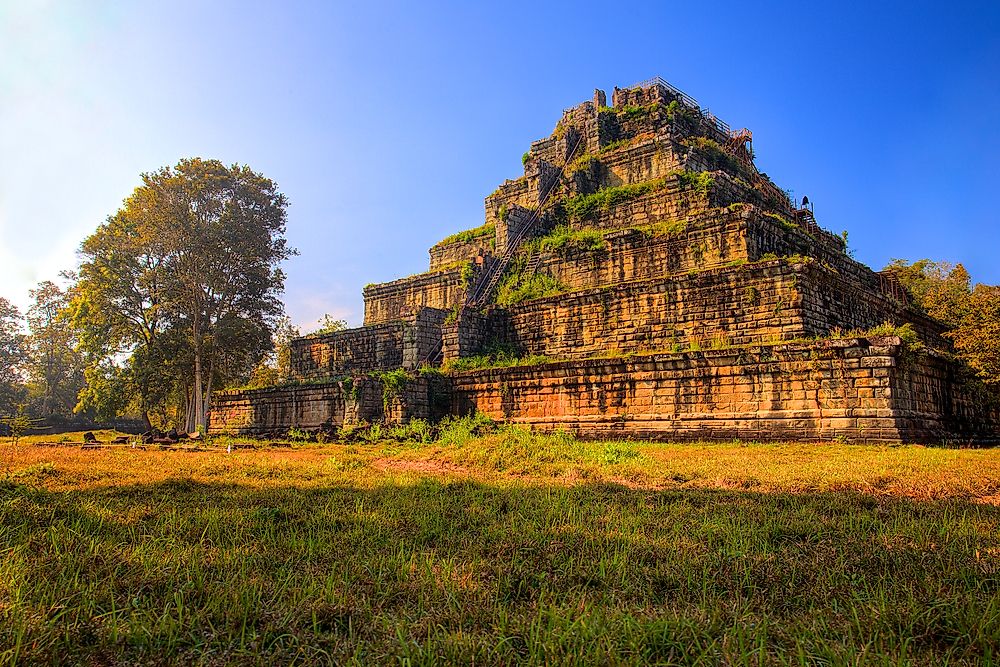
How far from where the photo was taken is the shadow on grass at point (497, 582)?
2941mm

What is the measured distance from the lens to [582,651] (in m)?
2.80

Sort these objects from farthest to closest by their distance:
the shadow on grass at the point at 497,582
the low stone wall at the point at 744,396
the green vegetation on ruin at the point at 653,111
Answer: the green vegetation on ruin at the point at 653,111 < the low stone wall at the point at 744,396 < the shadow on grass at the point at 497,582

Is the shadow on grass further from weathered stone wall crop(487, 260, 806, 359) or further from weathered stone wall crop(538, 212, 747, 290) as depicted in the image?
weathered stone wall crop(538, 212, 747, 290)

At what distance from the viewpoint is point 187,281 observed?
24.8m

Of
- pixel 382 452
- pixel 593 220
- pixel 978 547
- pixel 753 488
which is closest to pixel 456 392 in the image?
pixel 382 452

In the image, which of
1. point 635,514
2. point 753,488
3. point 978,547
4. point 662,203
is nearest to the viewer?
point 978,547

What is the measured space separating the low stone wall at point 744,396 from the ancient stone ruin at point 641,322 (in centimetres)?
3

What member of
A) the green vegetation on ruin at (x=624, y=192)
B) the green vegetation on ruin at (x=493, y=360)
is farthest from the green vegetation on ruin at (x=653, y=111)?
the green vegetation on ruin at (x=493, y=360)

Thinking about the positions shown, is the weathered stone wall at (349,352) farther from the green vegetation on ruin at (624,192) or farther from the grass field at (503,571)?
the grass field at (503,571)

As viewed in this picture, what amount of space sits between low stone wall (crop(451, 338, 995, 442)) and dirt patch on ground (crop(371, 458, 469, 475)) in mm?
5287

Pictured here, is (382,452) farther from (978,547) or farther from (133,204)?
(133,204)

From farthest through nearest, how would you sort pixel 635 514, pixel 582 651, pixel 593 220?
pixel 593 220, pixel 635 514, pixel 582 651

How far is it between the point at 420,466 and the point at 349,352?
1297cm

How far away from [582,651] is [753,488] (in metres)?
5.74
